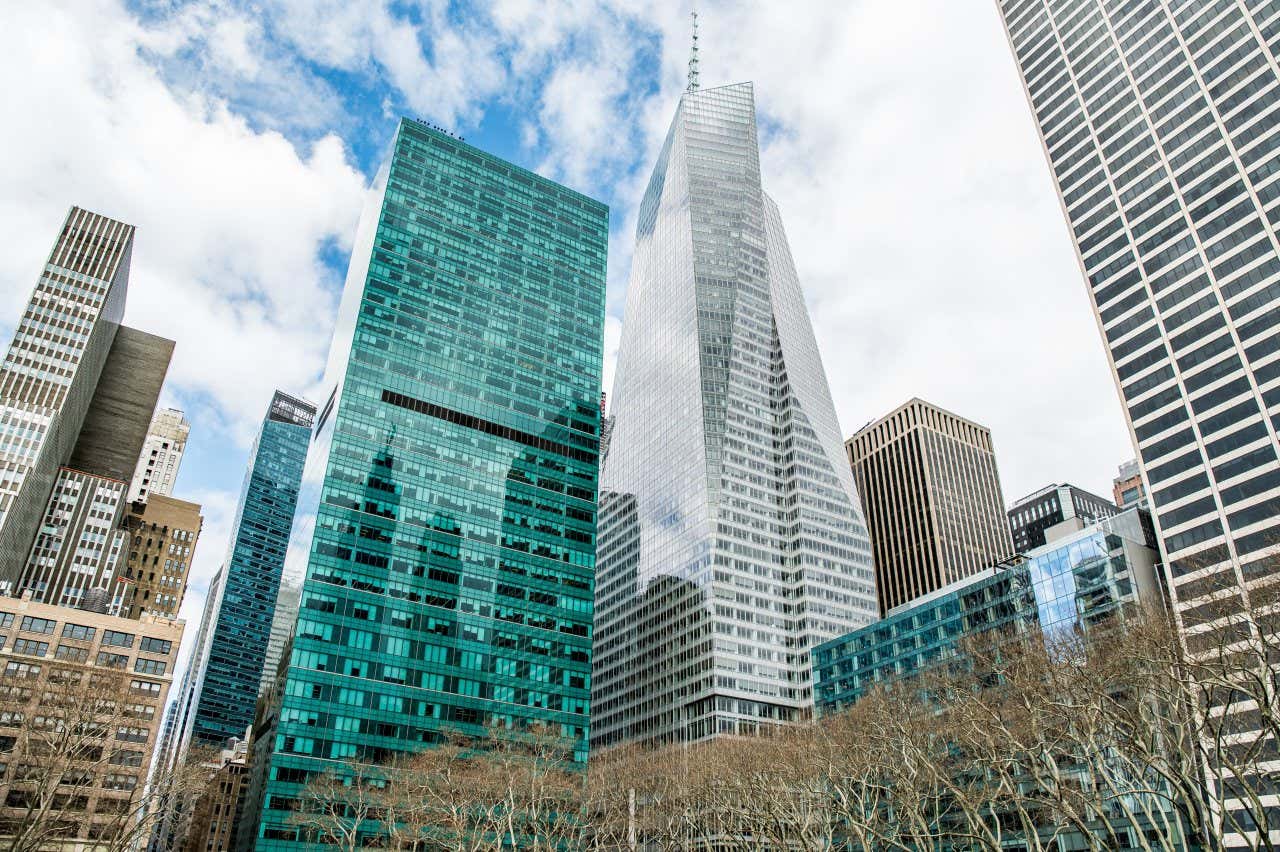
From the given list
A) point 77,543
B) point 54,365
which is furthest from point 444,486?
point 77,543

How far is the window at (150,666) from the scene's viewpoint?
103688 mm

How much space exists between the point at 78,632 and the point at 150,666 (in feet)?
28.4

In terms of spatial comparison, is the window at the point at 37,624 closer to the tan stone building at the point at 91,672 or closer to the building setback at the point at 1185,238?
the tan stone building at the point at 91,672

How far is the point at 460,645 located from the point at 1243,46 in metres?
124

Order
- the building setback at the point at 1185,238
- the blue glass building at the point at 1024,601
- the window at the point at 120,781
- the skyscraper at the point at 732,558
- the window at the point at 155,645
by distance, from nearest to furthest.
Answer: the window at the point at 120,781
the building setback at the point at 1185,238
the blue glass building at the point at 1024,601
the window at the point at 155,645
the skyscraper at the point at 732,558

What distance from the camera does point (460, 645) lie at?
122m

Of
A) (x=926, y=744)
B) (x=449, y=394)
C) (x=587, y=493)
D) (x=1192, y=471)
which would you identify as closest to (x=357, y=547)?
(x=449, y=394)

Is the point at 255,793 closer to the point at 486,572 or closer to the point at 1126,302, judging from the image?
the point at 486,572

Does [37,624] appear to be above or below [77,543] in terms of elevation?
below

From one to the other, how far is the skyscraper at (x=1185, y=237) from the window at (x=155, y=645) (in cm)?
11029

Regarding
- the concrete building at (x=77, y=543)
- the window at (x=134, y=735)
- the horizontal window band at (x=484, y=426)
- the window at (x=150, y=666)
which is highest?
the horizontal window band at (x=484, y=426)

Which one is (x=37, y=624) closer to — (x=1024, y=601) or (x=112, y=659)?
(x=112, y=659)

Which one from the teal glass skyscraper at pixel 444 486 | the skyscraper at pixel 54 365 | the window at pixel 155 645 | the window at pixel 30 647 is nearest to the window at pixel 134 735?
the window at pixel 155 645

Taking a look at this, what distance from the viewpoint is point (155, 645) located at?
10506 centimetres
